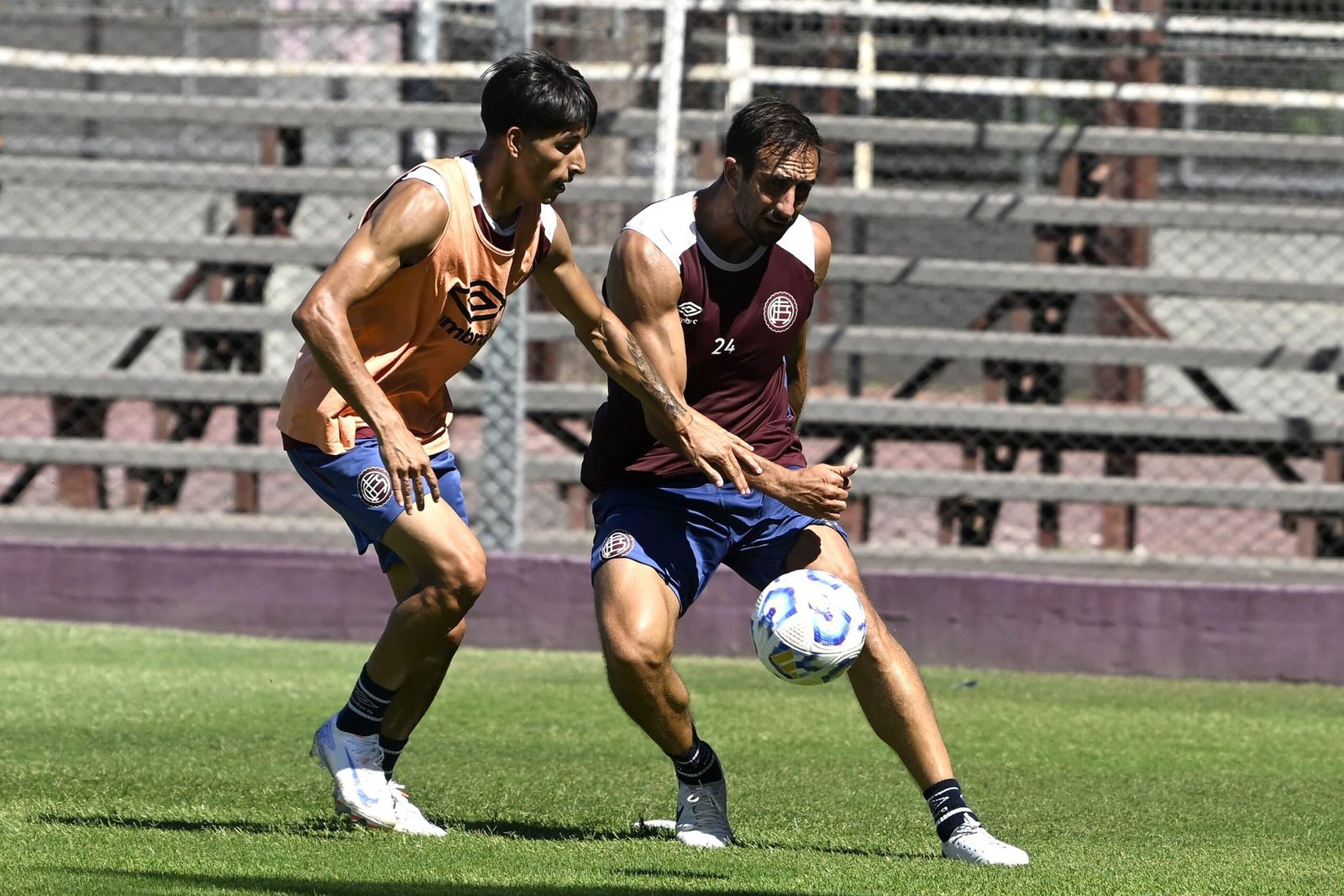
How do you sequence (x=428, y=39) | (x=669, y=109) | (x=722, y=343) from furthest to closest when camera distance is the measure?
(x=428, y=39) < (x=669, y=109) < (x=722, y=343)

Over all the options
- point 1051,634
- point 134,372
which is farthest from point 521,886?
point 134,372

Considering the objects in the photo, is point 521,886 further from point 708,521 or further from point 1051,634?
point 1051,634

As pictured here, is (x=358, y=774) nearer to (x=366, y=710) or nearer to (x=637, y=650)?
(x=366, y=710)

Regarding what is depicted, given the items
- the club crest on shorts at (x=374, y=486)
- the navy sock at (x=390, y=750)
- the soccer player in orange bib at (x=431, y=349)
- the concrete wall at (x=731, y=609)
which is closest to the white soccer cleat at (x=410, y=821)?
the soccer player in orange bib at (x=431, y=349)

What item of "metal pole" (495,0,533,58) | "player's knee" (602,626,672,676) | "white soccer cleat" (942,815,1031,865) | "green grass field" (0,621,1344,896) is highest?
"metal pole" (495,0,533,58)

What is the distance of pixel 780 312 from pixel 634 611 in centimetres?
100

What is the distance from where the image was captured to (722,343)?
547 centimetres

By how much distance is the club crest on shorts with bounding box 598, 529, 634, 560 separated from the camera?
5281 mm

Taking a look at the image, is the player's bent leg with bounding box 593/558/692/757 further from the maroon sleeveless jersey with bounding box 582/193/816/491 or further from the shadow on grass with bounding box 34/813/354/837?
the shadow on grass with bounding box 34/813/354/837

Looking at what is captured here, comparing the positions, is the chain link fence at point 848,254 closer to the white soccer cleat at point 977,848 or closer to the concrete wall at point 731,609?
the concrete wall at point 731,609

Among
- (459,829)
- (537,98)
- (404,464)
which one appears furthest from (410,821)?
(537,98)

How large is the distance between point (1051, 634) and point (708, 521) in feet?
14.7

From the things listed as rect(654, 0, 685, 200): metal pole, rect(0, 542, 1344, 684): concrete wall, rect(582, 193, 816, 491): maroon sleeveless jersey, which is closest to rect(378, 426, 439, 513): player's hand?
rect(582, 193, 816, 491): maroon sleeveless jersey

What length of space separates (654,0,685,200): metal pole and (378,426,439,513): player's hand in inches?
224
